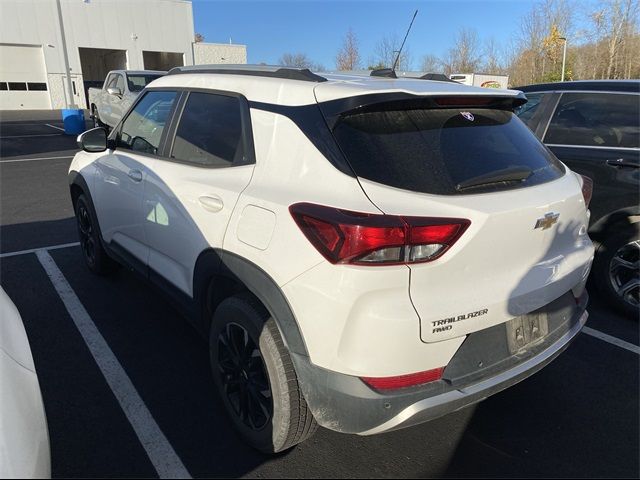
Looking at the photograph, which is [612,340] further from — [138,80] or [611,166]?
[138,80]

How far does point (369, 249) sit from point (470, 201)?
0.49 m

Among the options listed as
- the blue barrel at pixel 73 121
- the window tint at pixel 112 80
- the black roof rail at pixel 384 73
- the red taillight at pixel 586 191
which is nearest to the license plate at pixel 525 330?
the red taillight at pixel 586 191

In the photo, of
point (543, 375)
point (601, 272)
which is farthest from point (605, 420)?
point (601, 272)

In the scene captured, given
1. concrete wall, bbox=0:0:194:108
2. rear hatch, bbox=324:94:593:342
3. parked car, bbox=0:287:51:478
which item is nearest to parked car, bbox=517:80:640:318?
rear hatch, bbox=324:94:593:342

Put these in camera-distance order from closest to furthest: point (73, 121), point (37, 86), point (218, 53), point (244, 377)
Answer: point (244, 377) < point (73, 121) < point (37, 86) < point (218, 53)

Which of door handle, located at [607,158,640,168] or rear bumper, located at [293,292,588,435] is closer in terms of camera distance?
rear bumper, located at [293,292,588,435]

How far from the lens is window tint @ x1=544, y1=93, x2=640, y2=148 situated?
385cm

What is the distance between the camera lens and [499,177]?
217 centimetres

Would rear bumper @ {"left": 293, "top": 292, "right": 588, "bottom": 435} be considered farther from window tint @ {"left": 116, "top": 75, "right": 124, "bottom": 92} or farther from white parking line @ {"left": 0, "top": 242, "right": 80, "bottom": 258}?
window tint @ {"left": 116, "top": 75, "right": 124, "bottom": 92}

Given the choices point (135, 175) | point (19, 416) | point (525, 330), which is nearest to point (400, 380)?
point (525, 330)

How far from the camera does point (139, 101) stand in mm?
3783

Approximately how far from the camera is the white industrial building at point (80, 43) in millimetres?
34000

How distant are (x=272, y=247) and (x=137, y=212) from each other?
5.59 ft

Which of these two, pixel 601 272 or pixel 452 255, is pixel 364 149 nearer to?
pixel 452 255
